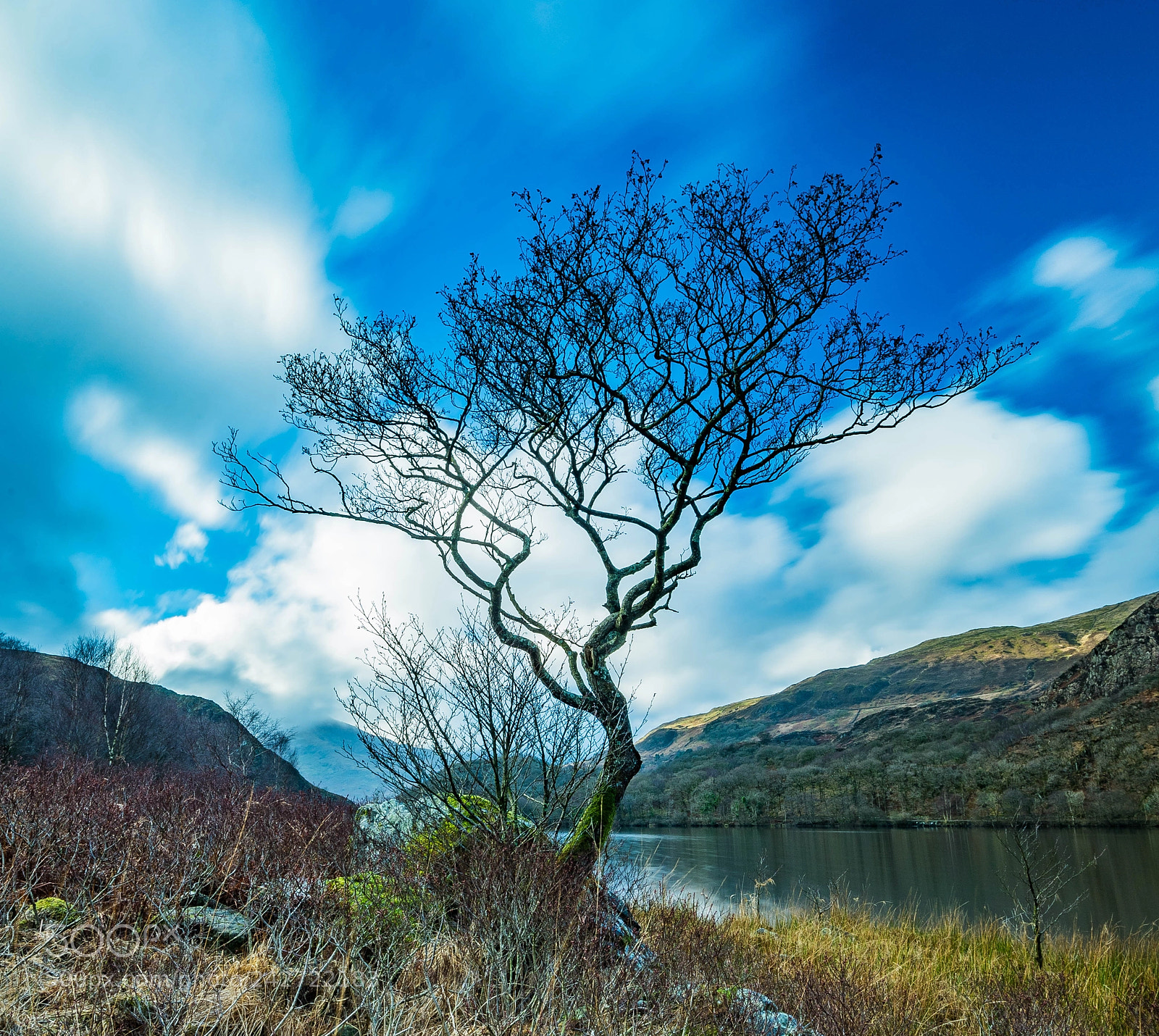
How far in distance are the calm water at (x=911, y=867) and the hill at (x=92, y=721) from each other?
20359 millimetres

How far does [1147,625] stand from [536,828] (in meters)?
98.5

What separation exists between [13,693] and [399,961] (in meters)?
40.8

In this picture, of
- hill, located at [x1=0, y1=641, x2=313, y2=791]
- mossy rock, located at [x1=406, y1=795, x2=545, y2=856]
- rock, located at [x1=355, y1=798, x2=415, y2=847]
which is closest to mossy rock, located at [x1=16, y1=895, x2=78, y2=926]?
rock, located at [x1=355, y1=798, x2=415, y2=847]

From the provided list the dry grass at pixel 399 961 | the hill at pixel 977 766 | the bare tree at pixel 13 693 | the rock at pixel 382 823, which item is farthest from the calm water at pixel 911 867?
the bare tree at pixel 13 693

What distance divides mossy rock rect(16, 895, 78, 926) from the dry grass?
0.05m

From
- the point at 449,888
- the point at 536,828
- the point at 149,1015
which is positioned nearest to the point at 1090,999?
the point at 536,828

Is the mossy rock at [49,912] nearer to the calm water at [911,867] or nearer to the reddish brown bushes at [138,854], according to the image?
the reddish brown bushes at [138,854]

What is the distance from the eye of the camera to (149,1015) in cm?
303

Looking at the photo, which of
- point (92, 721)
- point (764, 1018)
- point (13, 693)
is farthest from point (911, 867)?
point (13, 693)

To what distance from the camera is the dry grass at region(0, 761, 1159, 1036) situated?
3.12 meters

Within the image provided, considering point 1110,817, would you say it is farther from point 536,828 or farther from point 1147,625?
point 536,828

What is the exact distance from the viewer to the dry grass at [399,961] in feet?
10.2

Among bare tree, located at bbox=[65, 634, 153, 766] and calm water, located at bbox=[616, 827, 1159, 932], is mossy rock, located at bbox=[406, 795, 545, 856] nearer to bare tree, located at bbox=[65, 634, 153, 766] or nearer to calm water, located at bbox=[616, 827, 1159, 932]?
calm water, located at bbox=[616, 827, 1159, 932]

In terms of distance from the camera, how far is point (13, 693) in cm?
Answer: 3303
